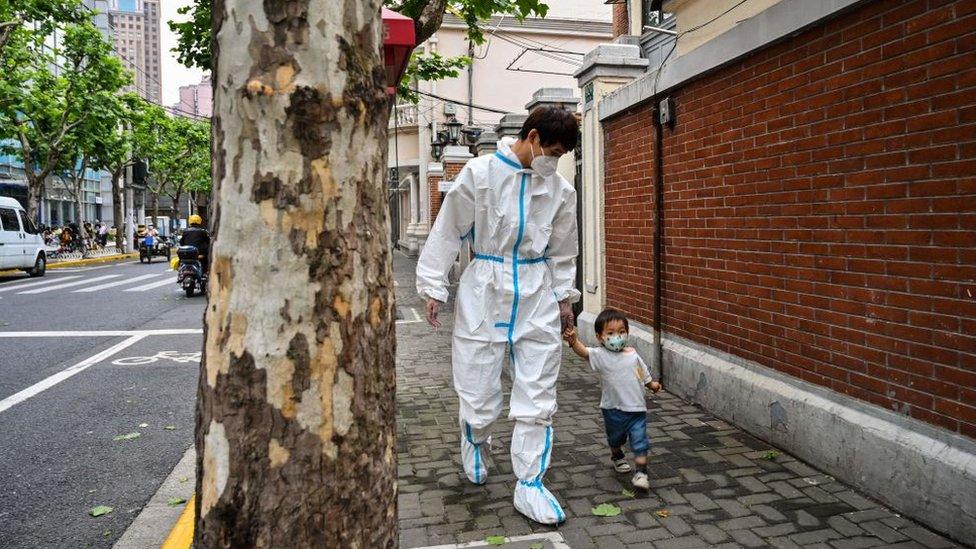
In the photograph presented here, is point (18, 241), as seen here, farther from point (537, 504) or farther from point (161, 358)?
point (537, 504)

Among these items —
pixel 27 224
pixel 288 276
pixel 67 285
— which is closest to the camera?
pixel 288 276

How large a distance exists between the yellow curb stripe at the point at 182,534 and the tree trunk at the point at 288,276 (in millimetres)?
1931

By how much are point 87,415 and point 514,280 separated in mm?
3947

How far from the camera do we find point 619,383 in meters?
3.91

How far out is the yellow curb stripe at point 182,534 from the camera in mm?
3385

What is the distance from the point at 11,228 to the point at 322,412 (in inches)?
823

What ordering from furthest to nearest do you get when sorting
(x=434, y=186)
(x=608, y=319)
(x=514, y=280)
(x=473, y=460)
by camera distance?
(x=434, y=186) < (x=608, y=319) < (x=473, y=460) < (x=514, y=280)

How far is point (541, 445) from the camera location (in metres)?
3.57

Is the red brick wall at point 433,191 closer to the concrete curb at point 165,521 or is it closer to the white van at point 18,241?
the white van at point 18,241

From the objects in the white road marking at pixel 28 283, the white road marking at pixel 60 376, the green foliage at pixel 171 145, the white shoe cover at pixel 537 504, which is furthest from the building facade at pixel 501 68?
the white shoe cover at pixel 537 504

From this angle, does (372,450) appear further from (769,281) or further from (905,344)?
(769,281)

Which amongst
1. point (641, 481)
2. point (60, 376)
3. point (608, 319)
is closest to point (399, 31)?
point (608, 319)

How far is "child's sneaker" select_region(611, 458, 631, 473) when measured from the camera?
4020mm

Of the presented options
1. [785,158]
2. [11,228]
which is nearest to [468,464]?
[785,158]
